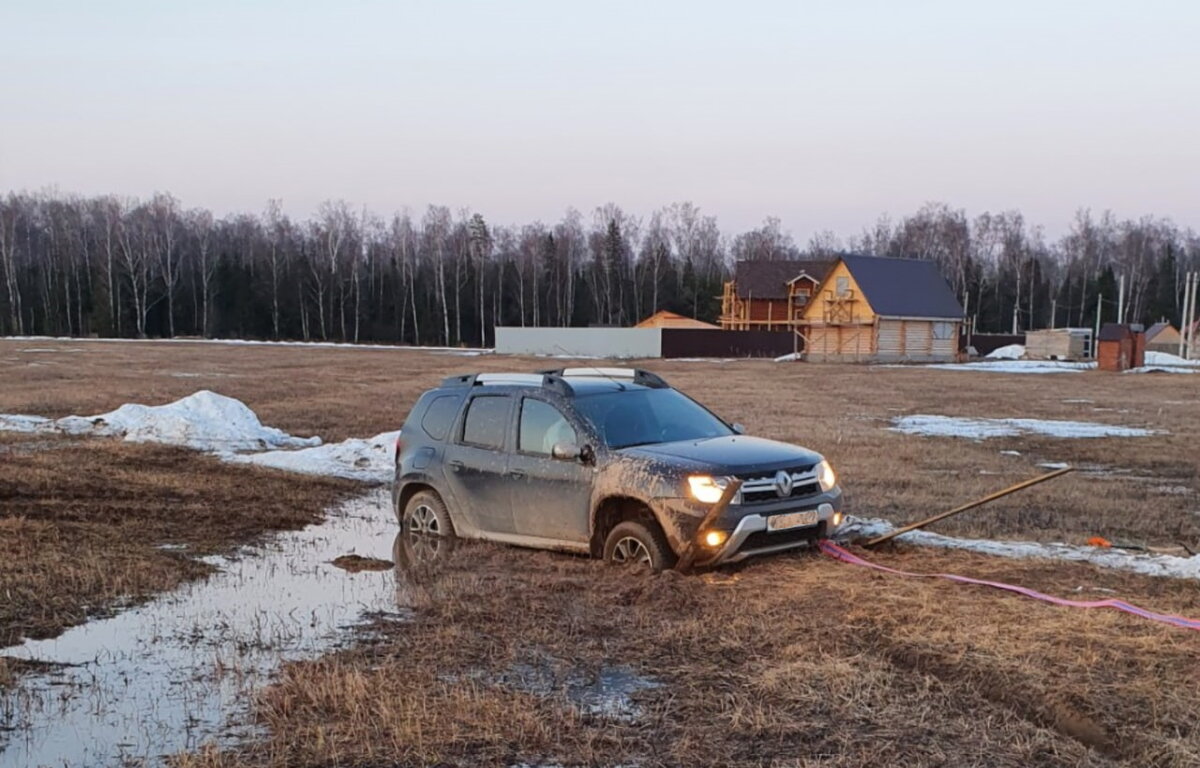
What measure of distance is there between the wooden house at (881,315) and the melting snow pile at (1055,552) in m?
52.9

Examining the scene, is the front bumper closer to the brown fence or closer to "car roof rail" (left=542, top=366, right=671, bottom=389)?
"car roof rail" (left=542, top=366, right=671, bottom=389)

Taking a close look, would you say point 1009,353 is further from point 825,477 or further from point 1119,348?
point 825,477

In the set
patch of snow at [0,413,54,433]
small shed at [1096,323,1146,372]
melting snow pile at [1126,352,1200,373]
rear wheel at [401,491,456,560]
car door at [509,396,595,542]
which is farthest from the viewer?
melting snow pile at [1126,352,1200,373]

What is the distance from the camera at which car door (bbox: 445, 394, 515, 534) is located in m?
9.32

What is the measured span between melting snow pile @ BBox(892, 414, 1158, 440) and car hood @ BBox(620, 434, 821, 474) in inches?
494

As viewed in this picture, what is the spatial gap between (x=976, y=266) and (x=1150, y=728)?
103 metres

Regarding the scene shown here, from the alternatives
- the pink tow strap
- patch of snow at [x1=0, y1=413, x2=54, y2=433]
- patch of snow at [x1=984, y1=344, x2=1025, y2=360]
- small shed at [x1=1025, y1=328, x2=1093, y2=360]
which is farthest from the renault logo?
patch of snow at [x1=984, y1=344, x2=1025, y2=360]

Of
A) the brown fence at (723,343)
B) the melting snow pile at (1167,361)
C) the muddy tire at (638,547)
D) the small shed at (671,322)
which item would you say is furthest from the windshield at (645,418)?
the small shed at (671,322)

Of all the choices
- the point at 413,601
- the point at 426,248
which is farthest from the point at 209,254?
the point at 413,601

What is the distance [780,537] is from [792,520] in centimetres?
17

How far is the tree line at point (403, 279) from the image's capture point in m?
90.2

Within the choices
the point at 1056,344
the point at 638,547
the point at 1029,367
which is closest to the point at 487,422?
the point at 638,547

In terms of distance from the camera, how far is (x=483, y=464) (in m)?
9.48

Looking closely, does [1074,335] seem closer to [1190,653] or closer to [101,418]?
[101,418]
